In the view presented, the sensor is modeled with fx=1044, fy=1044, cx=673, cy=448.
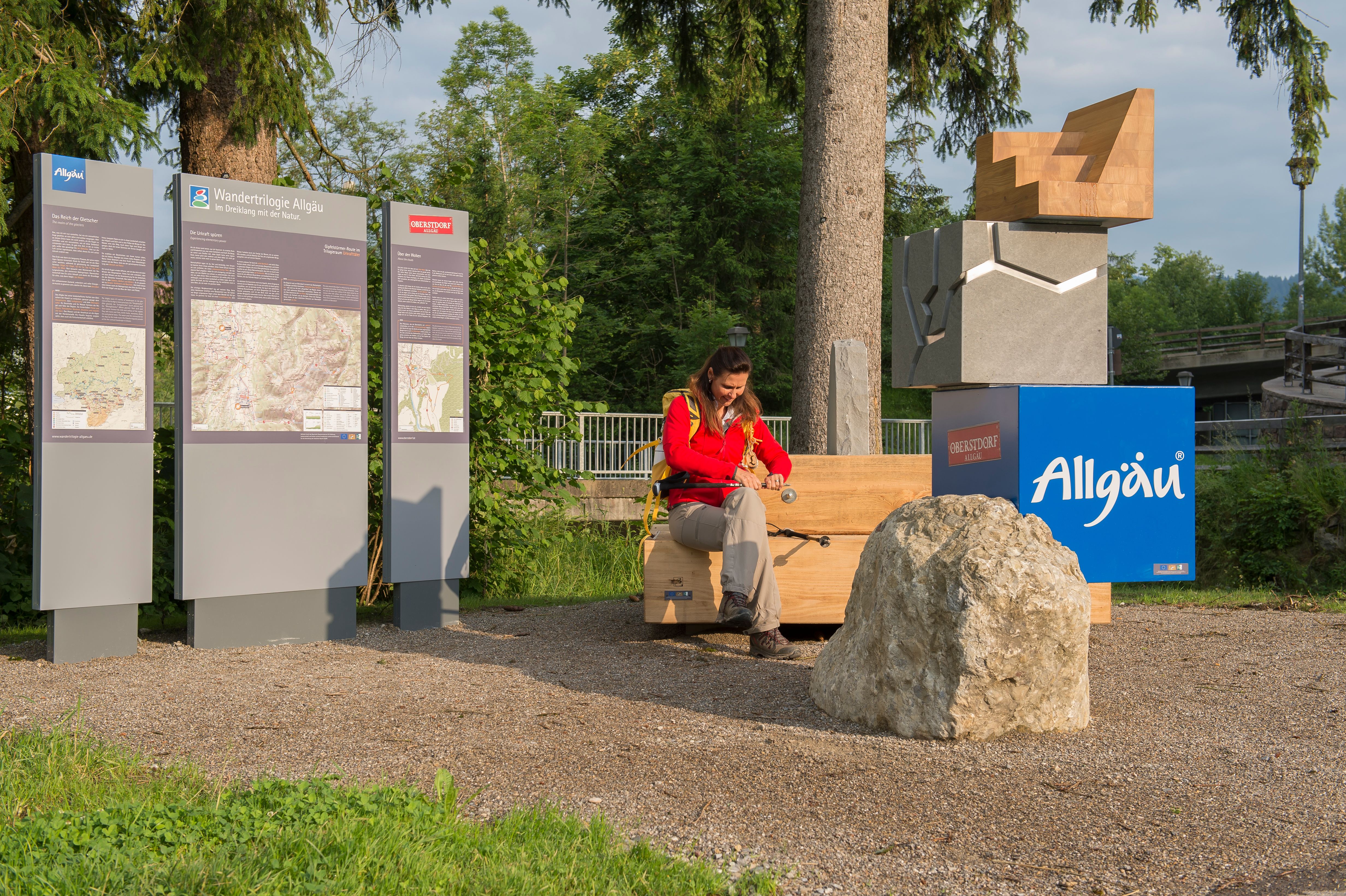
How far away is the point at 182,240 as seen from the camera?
5.84m

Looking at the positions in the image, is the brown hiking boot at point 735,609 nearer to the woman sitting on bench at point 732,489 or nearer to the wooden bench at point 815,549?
the woman sitting on bench at point 732,489

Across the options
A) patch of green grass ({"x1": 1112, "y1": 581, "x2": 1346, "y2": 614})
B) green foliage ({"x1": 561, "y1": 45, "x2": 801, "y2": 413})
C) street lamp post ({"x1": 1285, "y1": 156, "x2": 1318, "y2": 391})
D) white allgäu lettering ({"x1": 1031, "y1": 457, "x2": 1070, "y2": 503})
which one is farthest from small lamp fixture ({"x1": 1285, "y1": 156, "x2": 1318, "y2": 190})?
green foliage ({"x1": 561, "y1": 45, "x2": 801, "y2": 413})

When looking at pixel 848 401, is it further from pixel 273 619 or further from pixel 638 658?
pixel 273 619

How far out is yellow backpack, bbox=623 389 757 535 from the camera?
18.9 ft

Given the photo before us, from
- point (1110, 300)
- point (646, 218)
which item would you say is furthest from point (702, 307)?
point (1110, 300)

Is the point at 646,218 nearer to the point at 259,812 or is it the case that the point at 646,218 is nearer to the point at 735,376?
the point at 735,376

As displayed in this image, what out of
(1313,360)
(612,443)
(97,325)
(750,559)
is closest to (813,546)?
(750,559)

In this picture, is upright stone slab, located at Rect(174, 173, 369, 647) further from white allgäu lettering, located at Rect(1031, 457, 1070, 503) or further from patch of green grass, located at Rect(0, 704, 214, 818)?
white allgäu lettering, located at Rect(1031, 457, 1070, 503)

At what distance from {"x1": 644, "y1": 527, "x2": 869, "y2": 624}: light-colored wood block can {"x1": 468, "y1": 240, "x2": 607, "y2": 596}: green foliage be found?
2.38 metres

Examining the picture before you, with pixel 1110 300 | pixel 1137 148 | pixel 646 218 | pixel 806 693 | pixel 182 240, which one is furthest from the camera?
pixel 1110 300

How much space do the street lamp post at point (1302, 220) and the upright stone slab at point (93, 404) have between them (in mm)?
10117

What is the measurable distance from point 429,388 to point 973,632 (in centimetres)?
415

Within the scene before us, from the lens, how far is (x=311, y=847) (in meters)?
2.45

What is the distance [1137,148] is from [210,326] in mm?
5134
